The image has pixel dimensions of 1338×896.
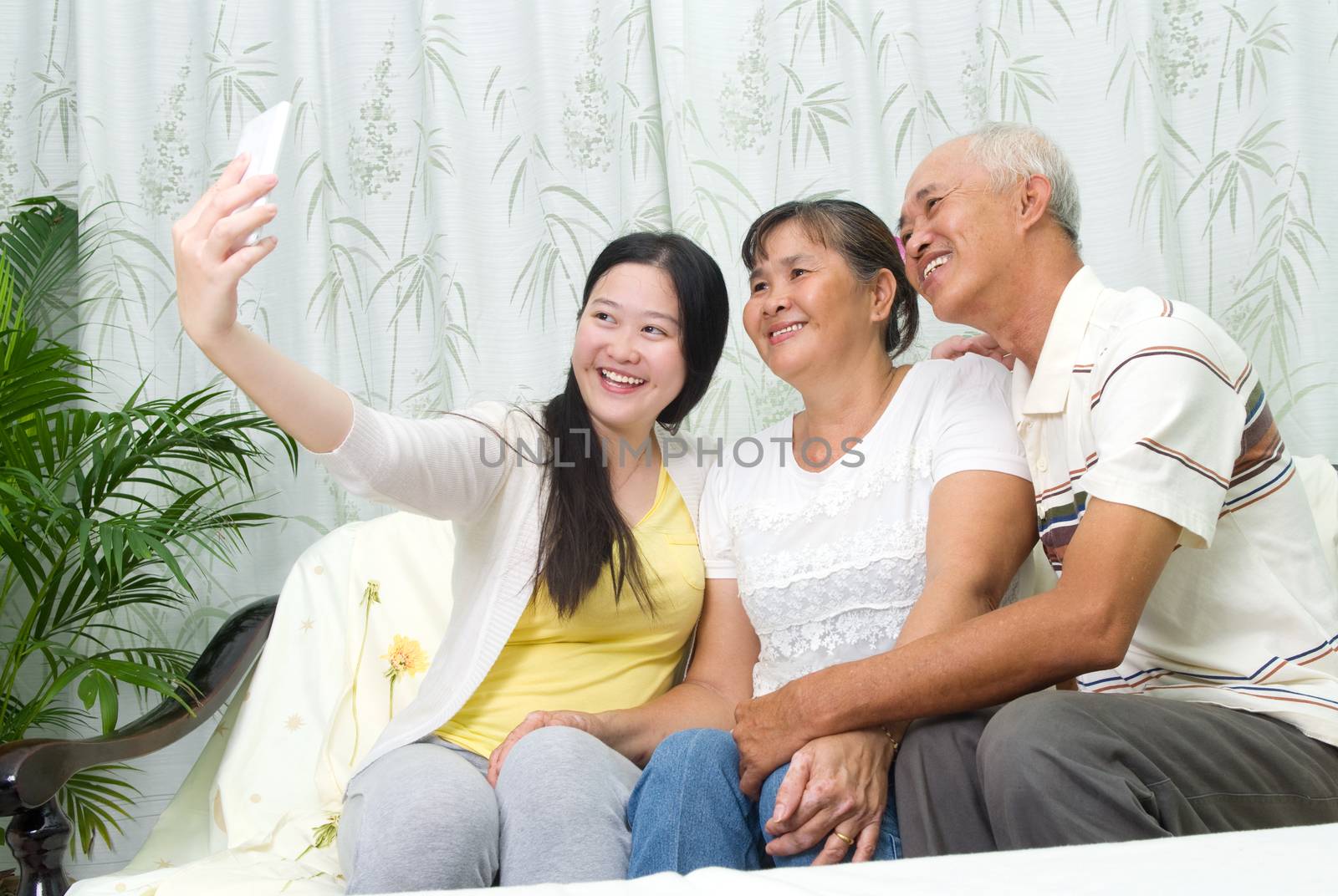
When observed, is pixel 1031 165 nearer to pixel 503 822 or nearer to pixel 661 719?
pixel 661 719

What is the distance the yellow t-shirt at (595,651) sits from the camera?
58.6 inches

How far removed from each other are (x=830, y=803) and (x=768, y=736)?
0.11 metres

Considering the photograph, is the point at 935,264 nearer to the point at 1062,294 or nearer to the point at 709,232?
the point at 1062,294

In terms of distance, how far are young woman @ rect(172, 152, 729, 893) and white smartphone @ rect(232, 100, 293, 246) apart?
0.01 m

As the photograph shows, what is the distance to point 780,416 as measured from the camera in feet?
7.05

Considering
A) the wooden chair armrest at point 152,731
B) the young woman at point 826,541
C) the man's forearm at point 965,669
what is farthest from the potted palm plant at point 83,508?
the man's forearm at point 965,669

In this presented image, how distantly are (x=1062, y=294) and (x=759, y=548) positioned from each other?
528mm

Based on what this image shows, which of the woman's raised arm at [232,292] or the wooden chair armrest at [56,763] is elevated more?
the woman's raised arm at [232,292]

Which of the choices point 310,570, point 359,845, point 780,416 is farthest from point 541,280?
point 359,845

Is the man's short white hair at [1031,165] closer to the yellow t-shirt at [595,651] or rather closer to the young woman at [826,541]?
the young woman at [826,541]

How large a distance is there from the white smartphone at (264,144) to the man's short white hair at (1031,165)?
893 millimetres

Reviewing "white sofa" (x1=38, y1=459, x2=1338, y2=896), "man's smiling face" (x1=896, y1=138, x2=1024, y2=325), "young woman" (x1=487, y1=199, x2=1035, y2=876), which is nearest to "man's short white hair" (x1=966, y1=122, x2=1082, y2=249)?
"man's smiling face" (x1=896, y1=138, x2=1024, y2=325)

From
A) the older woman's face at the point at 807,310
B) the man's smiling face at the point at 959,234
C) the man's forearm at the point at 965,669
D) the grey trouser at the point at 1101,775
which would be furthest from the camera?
the older woman's face at the point at 807,310

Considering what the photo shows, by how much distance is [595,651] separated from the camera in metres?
1.55
